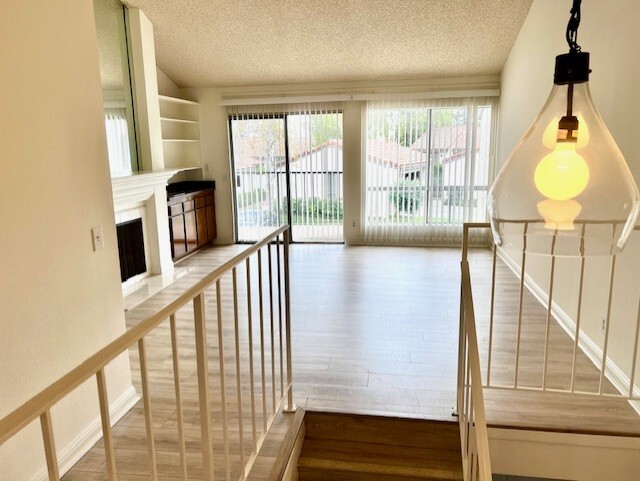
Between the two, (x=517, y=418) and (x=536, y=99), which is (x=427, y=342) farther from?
(x=536, y=99)

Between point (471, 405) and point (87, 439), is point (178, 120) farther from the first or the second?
point (471, 405)

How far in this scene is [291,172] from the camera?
269 inches

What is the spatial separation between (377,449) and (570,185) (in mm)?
2059

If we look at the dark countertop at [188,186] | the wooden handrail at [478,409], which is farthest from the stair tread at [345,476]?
the dark countertop at [188,186]

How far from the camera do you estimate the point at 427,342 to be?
11.4 ft

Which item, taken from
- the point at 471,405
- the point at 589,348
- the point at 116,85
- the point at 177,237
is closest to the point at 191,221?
the point at 177,237

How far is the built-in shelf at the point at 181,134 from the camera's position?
648 cm

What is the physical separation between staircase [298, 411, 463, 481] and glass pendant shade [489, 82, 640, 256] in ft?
5.56

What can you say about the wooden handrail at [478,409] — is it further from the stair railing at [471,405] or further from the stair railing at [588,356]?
the stair railing at [588,356]

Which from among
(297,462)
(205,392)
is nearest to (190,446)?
(297,462)

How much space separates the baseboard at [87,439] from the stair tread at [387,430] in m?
1.06

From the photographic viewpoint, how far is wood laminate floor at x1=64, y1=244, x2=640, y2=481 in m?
2.42

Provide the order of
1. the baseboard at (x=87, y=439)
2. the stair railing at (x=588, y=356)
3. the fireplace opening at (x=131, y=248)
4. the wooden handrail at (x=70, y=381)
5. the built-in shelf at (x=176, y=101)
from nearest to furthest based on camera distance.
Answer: the wooden handrail at (x=70, y=381) < the baseboard at (x=87, y=439) < the stair railing at (x=588, y=356) < the fireplace opening at (x=131, y=248) < the built-in shelf at (x=176, y=101)

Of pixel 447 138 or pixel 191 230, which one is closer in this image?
pixel 191 230
